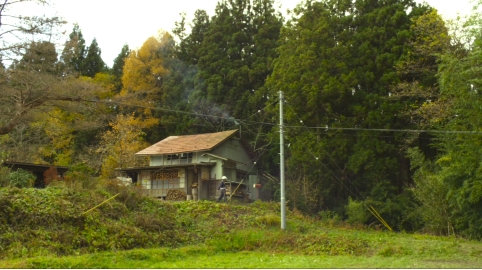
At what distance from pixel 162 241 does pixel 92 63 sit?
4648 cm

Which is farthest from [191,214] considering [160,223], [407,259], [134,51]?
[134,51]

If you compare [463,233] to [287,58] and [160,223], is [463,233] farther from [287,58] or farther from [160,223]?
[287,58]

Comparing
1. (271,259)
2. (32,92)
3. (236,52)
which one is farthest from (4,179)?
(236,52)

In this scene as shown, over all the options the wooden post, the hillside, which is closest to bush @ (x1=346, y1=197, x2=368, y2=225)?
the hillside

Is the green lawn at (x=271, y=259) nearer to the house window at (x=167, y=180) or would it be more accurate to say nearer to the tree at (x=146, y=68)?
the house window at (x=167, y=180)

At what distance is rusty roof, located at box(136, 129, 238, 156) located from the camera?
31.9 m

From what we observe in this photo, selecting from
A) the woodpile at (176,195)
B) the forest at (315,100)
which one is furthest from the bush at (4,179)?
the woodpile at (176,195)

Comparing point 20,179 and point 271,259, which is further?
point 20,179

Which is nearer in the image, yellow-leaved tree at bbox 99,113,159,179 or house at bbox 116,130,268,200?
house at bbox 116,130,268,200

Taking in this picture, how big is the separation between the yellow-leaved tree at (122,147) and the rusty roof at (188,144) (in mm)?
5103

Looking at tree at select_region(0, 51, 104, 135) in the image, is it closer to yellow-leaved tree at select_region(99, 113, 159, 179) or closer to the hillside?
the hillside

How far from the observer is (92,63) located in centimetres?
5753

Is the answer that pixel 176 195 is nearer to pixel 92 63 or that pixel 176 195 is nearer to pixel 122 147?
pixel 122 147

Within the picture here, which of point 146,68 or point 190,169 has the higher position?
point 146,68
